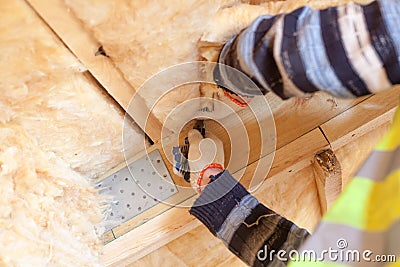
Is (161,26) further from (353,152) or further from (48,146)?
(353,152)

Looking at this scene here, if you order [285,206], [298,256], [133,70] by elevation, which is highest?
[133,70]

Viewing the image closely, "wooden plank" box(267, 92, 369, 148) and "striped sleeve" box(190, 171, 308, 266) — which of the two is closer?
"striped sleeve" box(190, 171, 308, 266)

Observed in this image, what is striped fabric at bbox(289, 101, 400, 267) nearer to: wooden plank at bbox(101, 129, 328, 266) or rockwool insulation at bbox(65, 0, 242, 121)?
rockwool insulation at bbox(65, 0, 242, 121)

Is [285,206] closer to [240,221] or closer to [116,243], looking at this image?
[240,221]

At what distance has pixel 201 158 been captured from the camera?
1.12 m

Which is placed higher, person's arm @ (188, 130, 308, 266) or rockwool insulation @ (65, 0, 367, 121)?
rockwool insulation @ (65, 0, 367, 121)

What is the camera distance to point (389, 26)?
0.69m

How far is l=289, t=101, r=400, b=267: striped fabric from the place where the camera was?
1.78 feet

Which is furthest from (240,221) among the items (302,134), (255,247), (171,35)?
(171,35)

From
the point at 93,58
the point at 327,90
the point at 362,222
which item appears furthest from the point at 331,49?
the point at 93,58

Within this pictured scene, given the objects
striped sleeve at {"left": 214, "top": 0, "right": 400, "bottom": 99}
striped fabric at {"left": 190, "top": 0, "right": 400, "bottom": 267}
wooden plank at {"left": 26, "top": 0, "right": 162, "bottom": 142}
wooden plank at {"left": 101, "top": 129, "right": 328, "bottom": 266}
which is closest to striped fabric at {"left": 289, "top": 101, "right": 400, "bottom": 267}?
striped fabric at {"left": 190, "top": 0, "right": 400, "bottom": 267}

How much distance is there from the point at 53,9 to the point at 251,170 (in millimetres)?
614

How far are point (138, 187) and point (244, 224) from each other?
29 centimetres

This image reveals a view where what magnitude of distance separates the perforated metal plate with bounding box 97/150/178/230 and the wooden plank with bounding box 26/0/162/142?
0.27 ft
